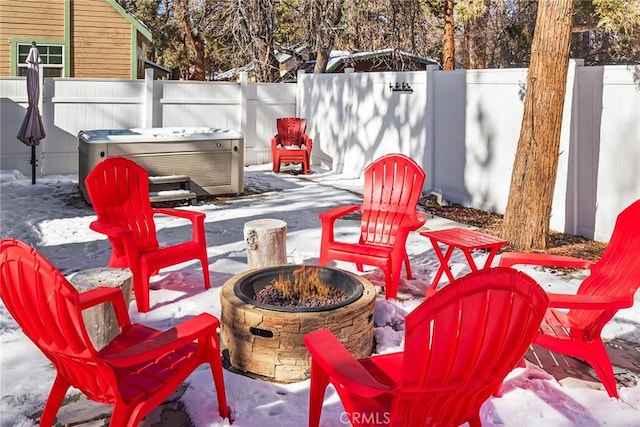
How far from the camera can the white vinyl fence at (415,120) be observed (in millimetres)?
5496

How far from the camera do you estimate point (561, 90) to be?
522 cm

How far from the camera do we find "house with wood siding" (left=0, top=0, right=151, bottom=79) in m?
12.1

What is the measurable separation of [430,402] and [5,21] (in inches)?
501

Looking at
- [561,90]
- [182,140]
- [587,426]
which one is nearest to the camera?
[587,426]

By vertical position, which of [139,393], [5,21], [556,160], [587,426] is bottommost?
[587,426]

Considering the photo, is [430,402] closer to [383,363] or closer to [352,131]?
[383,363]

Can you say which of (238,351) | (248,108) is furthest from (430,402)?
(248,108)

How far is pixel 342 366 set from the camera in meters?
2.00

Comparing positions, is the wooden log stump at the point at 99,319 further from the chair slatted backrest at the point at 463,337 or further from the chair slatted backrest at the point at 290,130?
the chair slatted backrest at the point at 290,130

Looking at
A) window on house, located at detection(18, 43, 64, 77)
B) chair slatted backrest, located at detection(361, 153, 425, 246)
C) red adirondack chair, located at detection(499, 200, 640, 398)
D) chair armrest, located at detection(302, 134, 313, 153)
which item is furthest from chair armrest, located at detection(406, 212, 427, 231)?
window on house, located at detection(18, 43, 64, 77)

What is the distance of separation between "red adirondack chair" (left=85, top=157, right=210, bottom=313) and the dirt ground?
277 cm

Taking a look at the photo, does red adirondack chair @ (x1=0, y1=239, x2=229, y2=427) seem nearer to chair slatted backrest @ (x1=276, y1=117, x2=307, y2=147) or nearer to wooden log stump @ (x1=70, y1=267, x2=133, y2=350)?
wooden log stump @ (x1=70, y1=267, x2=133, y2=350)

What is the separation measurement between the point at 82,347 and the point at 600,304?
A: 204 cm

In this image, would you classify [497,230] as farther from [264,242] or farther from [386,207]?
[264,242]
